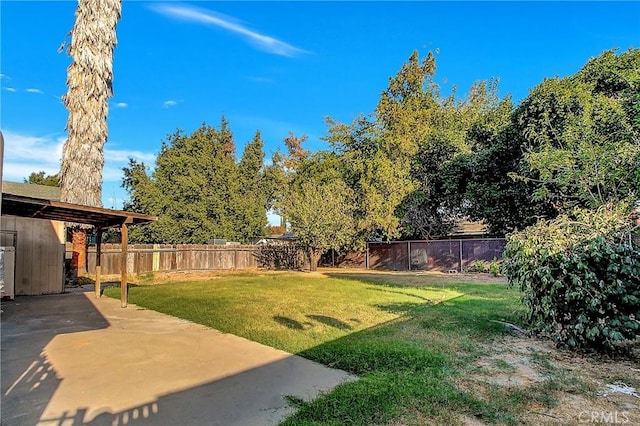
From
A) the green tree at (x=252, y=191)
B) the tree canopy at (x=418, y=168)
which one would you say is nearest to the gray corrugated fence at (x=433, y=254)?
the tree canopy at (x=418, y=168)

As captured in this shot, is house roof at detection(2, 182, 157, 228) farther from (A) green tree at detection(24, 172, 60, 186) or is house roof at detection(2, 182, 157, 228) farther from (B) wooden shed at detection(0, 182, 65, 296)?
(A) green tree at detection(24, 172, 60, 186)

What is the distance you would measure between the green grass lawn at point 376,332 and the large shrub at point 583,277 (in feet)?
3.36

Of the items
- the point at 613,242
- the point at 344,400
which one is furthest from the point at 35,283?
the point at 613,242

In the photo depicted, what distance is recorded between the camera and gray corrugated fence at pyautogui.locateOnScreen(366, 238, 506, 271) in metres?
18.5

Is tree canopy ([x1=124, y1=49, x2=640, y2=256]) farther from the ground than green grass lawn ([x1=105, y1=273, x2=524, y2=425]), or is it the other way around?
tree canopy ([x1=124, y1=49, x2=640, y2=256])

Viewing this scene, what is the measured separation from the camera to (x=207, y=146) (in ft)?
86.1

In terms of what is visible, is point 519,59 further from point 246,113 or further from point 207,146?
point 207,146

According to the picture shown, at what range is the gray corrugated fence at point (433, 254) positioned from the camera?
730 inches

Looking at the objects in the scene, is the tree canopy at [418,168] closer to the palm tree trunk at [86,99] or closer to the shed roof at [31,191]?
the shed roof at [31,191]

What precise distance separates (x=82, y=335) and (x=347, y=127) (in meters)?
20.6

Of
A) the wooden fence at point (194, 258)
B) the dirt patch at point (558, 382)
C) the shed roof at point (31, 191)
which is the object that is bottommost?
the dirt patch at point (558, 382)

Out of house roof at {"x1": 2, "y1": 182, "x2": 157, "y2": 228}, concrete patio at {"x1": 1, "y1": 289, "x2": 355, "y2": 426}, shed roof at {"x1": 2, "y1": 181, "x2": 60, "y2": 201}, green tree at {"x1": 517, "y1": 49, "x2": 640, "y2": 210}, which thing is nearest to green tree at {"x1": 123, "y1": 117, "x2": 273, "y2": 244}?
shed roof at {"x1": 2, "y1": 181, "x2": 60, "y2": 201}

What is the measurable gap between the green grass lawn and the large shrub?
103cm

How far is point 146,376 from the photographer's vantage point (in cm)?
401
